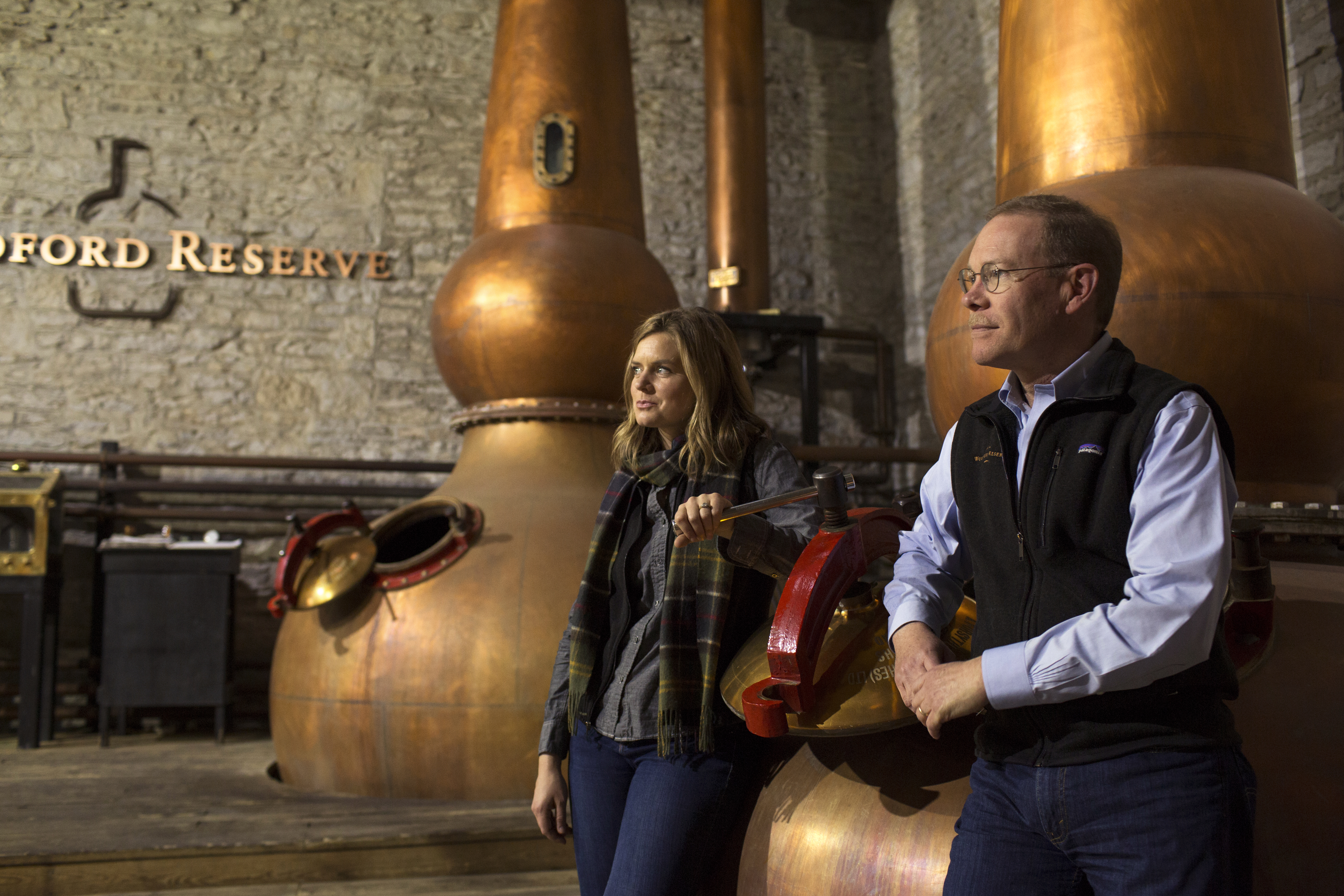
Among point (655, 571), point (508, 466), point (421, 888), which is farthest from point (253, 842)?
point (655, 571)

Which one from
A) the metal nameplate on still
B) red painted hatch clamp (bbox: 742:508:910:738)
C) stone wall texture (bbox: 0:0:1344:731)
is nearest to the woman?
red painted hatch clamp (bbox: 742:508:910:738)

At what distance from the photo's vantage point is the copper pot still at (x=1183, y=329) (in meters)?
1.62

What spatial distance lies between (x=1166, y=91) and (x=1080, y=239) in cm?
156

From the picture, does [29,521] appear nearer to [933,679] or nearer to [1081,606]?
[933,679]

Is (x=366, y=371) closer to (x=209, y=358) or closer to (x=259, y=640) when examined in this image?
(x=209, y=358)

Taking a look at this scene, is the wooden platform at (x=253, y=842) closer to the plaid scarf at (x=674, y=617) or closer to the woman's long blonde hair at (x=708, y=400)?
the plaid scarf at (x=674, y=617)

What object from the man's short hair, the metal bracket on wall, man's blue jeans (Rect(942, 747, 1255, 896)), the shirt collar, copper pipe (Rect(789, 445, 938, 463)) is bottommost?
man's blue jeans (Rect(942, 747, 1255, 896))

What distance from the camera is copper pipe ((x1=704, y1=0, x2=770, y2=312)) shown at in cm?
716

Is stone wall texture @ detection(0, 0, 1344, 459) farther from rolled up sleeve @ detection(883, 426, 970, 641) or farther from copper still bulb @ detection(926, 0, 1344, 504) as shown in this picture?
rolled up sleeve @ detection(883, 426, 970, 641)

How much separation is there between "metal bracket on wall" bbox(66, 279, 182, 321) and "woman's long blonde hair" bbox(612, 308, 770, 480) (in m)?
6.07

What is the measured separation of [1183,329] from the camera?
2270 millimetres

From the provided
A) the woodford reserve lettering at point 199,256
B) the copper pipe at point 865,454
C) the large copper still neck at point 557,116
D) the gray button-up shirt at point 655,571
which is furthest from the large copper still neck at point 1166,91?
the woodford reserve lettering at point 199,256

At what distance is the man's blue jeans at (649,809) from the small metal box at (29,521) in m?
4.80

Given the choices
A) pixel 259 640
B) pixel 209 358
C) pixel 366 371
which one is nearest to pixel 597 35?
pixel 366 371
